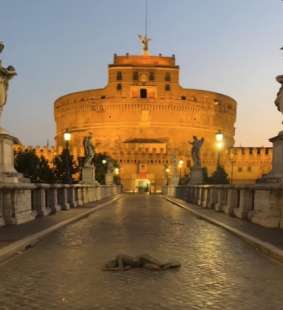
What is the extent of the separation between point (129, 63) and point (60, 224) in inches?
4028

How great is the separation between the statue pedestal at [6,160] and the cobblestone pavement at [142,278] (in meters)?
3.02

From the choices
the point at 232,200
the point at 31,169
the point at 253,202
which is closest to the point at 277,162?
the point at 253,202

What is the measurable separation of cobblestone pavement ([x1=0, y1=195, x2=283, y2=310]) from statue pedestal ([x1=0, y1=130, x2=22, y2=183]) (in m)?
3.02

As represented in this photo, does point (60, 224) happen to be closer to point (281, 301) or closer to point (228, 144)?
point (281, 301)

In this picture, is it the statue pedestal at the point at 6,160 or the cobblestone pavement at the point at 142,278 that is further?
the statue pedestal at the point at 6,160

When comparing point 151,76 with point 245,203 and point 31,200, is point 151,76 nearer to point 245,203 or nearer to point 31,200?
point 31,200

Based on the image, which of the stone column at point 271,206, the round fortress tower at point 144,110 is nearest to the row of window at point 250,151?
the round fortress tower at point 144,110

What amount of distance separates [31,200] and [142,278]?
9.02 meters

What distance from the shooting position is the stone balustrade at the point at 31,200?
11.2 meters

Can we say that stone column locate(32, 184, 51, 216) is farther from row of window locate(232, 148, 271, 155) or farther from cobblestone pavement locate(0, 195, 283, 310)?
row of window locate(232, 148, 271, 155)

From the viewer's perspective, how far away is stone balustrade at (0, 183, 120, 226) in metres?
11.2

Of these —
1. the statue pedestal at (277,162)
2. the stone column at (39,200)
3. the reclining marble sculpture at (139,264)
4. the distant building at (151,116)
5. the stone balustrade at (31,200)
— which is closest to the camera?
the reclining marble sculpture at (139,264)

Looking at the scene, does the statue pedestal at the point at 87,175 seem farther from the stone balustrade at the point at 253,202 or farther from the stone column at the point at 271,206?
the stone column at the point at 271,206

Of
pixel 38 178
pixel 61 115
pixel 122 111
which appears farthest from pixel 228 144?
pixel 38 178
